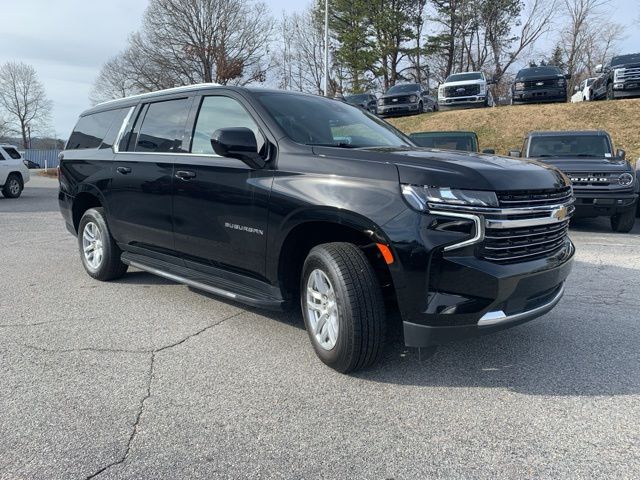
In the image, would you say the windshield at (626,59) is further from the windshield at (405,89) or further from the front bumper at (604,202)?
the front bumper at (604,202)

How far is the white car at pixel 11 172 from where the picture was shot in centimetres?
1641

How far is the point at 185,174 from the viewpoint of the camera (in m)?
4.21

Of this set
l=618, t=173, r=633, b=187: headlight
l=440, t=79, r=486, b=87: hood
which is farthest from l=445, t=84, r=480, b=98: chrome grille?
l=618, t=173, r=633, b=187: headlight

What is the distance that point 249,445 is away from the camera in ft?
8.43

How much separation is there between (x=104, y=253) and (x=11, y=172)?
45.1ft

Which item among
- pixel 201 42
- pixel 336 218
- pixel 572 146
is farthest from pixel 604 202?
pixel 201 42

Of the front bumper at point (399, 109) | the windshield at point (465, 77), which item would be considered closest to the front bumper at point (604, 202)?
the front bumper at point (399, 109)

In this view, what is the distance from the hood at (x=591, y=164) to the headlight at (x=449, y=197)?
7.15 meters

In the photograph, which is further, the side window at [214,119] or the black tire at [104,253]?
the black tire at [104,253]

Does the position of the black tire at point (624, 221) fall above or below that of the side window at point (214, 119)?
below

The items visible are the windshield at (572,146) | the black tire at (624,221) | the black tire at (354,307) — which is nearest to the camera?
the black tire at (354,307)

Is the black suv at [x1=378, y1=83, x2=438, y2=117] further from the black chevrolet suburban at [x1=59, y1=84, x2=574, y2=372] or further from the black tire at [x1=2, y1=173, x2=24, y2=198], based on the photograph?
the black chevrolet suburban at [x1=59, y1=84, x2=574, y2=372]

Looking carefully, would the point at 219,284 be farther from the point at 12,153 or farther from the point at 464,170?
the point at 12,153

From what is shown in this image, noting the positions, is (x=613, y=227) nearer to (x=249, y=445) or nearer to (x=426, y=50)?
(x=249, y=445)
